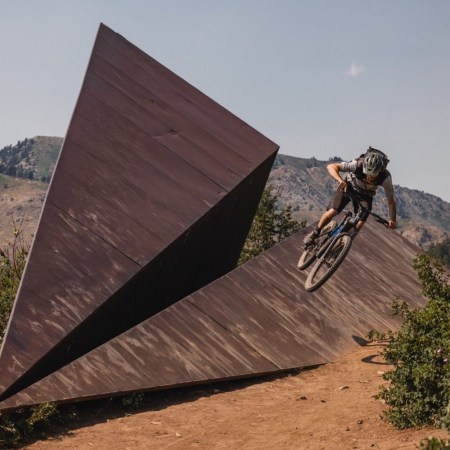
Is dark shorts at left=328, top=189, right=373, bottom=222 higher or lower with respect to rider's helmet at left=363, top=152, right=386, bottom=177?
lower

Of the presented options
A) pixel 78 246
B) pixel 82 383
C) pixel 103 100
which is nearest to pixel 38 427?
pixel 82 383

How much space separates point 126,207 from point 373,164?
398 centimetres

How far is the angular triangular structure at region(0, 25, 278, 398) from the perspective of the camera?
28.8 ft

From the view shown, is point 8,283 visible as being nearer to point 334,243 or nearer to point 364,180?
point 334,243

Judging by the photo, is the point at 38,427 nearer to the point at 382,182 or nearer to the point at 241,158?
the point at 382,182

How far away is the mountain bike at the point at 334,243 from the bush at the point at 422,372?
5.61 feet

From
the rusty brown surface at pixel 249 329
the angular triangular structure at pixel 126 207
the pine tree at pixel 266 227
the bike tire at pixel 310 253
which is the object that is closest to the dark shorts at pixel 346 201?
the bike tire at pixel 310 253

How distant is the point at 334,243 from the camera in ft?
33.5

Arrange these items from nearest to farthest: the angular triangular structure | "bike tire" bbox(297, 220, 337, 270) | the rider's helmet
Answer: the angular triangular structure, the rider's helmet, "bike tire" bbox(297, 220, 337, 270)

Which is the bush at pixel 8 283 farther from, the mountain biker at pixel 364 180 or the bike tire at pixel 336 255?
the mountain biker at pixel 364 180

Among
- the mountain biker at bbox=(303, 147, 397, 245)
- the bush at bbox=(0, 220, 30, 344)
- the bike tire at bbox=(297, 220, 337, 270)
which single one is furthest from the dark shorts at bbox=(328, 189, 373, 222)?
the bush at bbox=(0, 220, 30, 344)

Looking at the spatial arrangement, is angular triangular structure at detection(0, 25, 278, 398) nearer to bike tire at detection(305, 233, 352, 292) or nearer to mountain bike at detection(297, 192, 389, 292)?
mountain bike at detection(297, 192, 389, 292)

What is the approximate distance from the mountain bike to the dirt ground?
1.61 m

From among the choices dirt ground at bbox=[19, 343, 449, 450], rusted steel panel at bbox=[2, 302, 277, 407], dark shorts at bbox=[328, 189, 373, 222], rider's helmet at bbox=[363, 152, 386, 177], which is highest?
rider's helmet at bbox=[363, 152, 386, 177]
